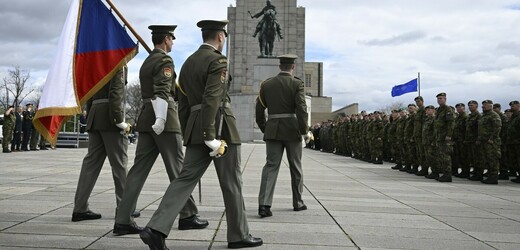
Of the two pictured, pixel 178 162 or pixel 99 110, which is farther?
pixel 99 110

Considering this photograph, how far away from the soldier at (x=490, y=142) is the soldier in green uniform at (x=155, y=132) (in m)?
8.65

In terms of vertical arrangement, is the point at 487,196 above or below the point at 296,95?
below

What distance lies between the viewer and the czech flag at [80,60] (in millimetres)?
5809

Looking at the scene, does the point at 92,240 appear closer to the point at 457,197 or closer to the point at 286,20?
the point at 457,197

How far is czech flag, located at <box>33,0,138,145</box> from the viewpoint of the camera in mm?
5809

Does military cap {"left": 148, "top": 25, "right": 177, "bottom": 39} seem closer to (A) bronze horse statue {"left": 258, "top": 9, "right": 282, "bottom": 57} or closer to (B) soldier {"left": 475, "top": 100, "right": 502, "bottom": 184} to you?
(B) soldier {"left": 475, "top": 100, "right": 502, "bottom": 184}

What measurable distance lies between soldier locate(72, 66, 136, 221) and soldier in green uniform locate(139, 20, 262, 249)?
1163 millimetres

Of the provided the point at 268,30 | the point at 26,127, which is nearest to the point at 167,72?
the point at 26,127

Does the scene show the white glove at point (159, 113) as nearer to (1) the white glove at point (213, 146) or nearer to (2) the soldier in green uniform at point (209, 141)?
(2) the soldier in green uniform at point (209, 141)

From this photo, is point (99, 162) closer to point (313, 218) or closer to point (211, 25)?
point (211, 25)

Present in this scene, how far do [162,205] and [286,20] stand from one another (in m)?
59.1

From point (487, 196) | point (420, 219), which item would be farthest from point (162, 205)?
point (487, 196)

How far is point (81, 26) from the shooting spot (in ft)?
19.8

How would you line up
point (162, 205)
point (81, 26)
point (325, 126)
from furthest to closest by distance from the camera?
point (325, 126) → point (81, 26) → point (162, 205)
